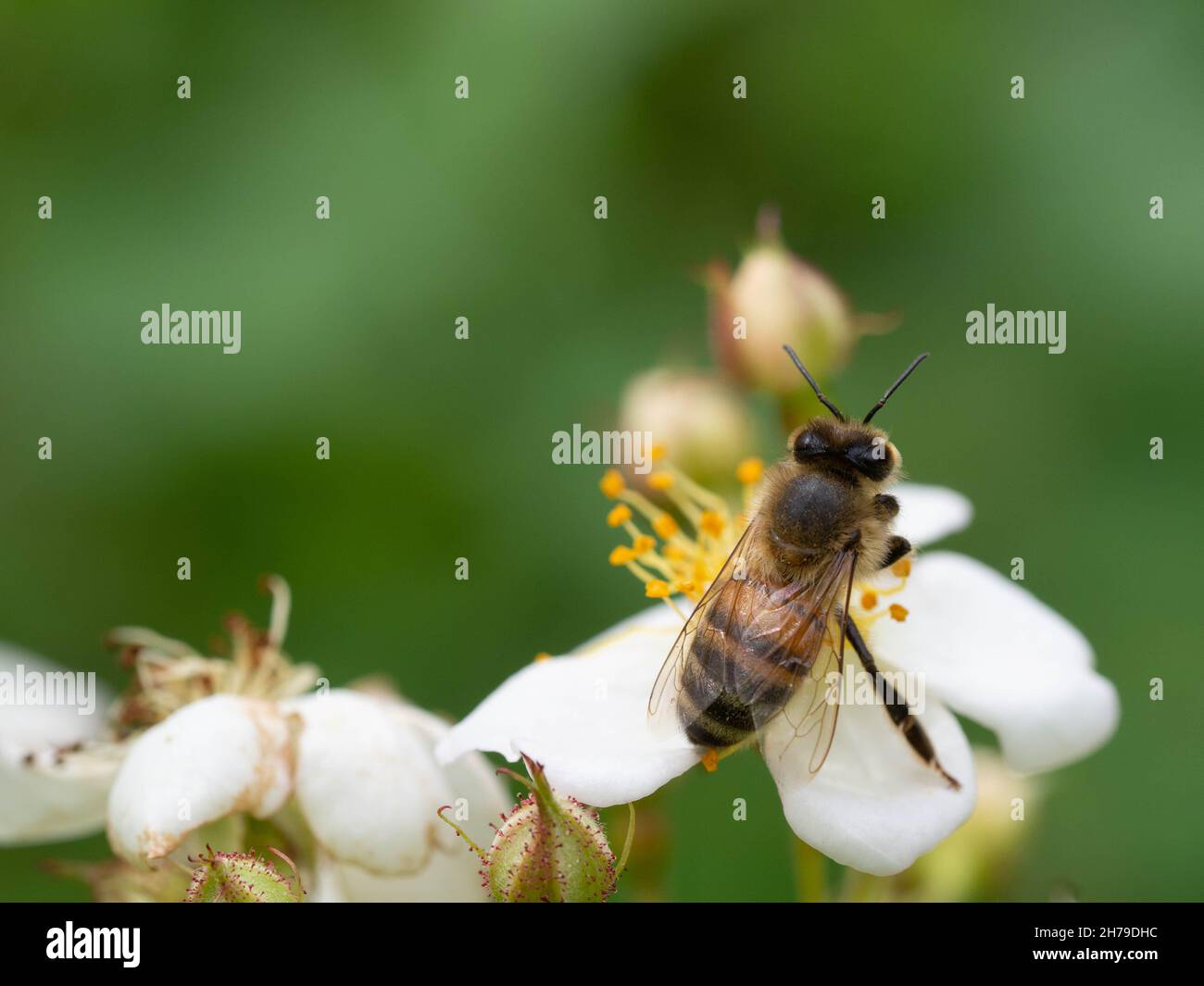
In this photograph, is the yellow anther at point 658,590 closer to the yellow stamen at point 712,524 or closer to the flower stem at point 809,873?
the yellow stamen at point 712,524

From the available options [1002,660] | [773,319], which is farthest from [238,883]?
[773,319]

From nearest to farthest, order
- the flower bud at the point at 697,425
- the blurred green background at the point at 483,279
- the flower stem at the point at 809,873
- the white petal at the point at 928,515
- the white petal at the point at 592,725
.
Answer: the white petal at the point at 592,725 → the flower stem at the point at 809,873 → the white petal at the point at 928,515 → the flower bud at the point at 697,425 → the blurred green background at the point at 483,279

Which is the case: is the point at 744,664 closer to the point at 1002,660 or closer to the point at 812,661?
the point at 812,661

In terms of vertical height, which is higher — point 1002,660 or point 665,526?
point 665,526

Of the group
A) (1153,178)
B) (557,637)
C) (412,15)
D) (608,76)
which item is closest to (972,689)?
(557,637)

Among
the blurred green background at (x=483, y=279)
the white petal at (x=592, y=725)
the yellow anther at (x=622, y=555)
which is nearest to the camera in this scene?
the white petal at (x=592, y=725)

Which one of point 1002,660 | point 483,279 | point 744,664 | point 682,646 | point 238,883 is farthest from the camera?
point 483,279

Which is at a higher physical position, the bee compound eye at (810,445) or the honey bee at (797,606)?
the bee compound eye at (810,445)

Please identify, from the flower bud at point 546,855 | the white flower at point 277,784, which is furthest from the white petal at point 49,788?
the flower bud at point 546,855
